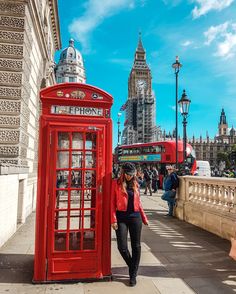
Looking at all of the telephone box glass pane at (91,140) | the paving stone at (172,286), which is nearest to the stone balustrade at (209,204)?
the paving stone at (172,286)

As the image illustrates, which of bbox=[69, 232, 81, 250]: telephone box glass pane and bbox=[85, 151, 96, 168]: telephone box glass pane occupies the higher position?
bbox=[85, 151, 96, 168]: telephone box glass pane

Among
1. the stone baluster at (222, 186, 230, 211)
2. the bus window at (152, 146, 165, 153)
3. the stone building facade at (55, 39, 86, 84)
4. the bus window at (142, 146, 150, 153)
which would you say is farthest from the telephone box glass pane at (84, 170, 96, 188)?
the stone building facade at (55, 39, 86, 84)

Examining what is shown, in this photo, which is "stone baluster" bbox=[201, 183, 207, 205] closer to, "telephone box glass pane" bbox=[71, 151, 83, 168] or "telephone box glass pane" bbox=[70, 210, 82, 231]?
"telephone box glass pane" bbox=[70, 210, 82, 231]

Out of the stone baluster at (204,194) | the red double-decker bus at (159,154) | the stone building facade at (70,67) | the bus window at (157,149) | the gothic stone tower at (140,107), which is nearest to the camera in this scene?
the stone baluster at (204,194)

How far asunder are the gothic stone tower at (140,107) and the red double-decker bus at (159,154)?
11246 cm

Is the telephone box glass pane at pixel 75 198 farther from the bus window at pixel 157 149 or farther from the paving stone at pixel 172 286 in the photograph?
the bus window at pixel 157 149

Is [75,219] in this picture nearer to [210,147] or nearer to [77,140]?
[77,140]

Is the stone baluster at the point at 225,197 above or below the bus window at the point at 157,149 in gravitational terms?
below

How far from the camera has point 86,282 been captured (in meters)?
4.32

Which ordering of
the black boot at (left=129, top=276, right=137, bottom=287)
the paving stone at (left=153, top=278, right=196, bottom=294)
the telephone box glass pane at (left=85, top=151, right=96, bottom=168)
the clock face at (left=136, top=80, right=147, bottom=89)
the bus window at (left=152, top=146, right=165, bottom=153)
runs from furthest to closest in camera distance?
1. the clock face at (left=136, top=80, right=147, bottom=89)
2. the bus window at (left=152, top=146, right=165, bottom=153)
3. the telephone box glass pane at (left=85, top=151, right=96, bottom=168)
4. the black boot at (left=129, top=276, right=137, bottom=287)
5. the paving stone at (left=153, top=278, right=196, bottom=294)

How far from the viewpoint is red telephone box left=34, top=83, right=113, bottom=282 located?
14.1ft

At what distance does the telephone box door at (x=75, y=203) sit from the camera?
433cm

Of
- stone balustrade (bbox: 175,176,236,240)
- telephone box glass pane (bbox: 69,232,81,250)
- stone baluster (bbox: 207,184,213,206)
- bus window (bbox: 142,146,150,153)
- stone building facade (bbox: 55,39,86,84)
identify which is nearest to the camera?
telephone box glass pane (bbox: 69,232,81,250)

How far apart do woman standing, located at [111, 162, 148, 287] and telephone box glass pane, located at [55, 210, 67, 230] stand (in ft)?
2.42
